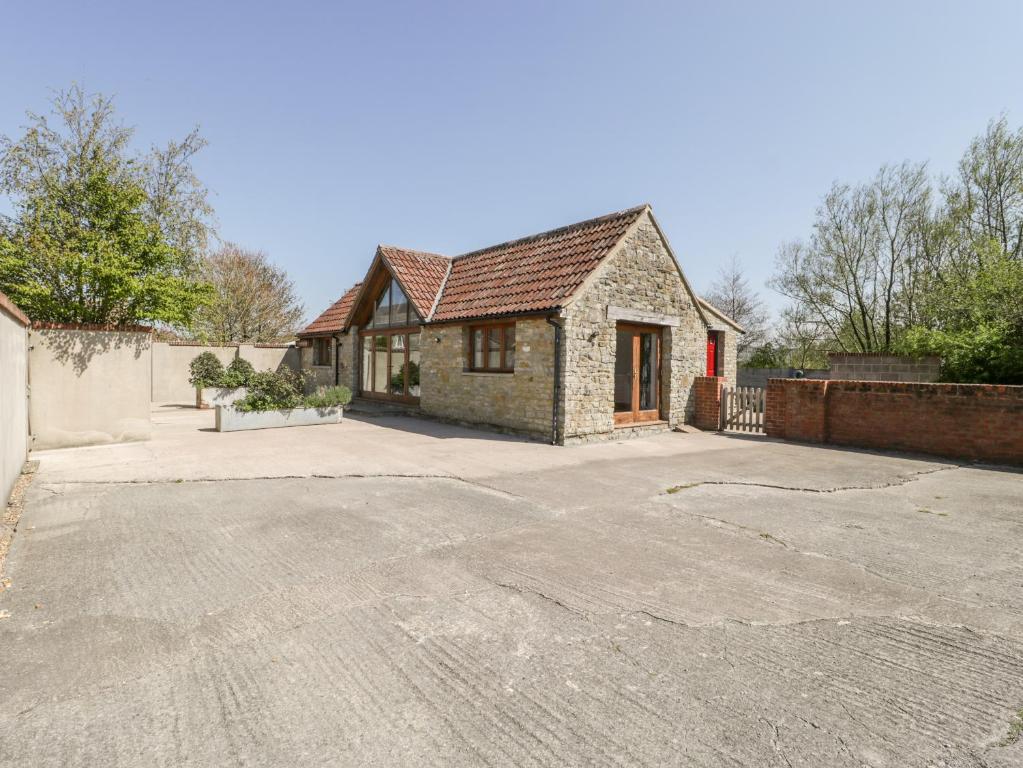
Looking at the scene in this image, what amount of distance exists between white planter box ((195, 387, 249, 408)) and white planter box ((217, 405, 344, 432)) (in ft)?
6.49

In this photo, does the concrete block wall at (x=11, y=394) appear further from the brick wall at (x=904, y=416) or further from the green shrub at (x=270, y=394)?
the brick wall at (x=904, y=416)

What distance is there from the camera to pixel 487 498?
7.18 metres

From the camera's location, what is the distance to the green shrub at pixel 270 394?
14.0 metres

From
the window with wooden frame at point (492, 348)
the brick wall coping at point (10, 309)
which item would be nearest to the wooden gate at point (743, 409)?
the window with wooden frame at point (492, 348)

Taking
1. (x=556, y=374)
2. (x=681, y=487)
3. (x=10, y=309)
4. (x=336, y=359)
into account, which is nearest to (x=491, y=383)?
(x=556, y=374)

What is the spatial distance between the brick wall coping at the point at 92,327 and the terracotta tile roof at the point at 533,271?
279 inches

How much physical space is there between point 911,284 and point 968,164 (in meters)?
5.50

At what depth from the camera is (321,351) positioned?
23.6 m

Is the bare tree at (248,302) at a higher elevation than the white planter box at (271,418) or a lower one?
higher

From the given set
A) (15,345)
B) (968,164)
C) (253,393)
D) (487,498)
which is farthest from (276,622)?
(968,164)

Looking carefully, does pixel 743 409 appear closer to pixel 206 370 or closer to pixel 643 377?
pixel 643 377

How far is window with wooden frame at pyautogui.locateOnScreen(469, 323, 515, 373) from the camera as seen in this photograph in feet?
44.7

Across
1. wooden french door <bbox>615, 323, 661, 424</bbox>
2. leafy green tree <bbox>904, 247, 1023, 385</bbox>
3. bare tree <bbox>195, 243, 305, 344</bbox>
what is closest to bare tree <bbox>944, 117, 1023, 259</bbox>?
leafy green tree <bbox>904, 247, 1023, 385</bbox>

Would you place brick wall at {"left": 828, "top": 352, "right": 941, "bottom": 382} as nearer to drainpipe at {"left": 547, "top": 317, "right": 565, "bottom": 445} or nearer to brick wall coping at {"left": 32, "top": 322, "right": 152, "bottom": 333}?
drainpipe at {"left": 547, "top": 317, "right": 565, "bottom": 445}
